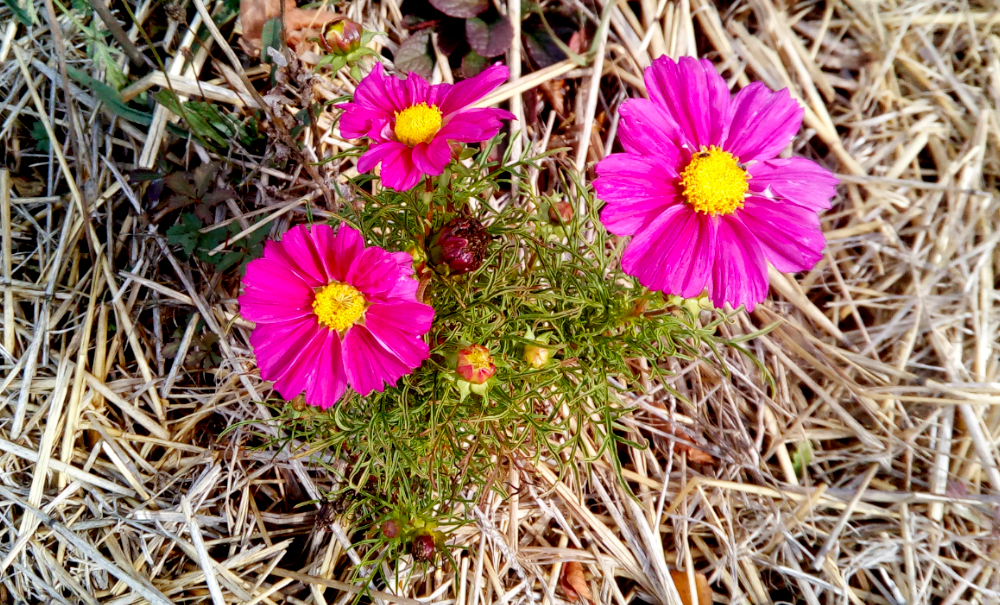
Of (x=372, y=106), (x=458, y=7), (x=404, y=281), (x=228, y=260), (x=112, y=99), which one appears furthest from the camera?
(x=458, y=7)

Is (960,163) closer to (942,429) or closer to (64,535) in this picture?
(942,429)

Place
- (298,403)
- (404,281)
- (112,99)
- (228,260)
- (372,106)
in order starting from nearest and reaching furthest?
(404,281) → (372,106) → (298,403) → (228,260) → (112,99)

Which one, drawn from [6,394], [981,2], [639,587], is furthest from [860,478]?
[6,394]

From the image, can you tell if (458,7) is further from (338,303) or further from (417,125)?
(338,303)

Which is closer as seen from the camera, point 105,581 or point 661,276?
point 661,276

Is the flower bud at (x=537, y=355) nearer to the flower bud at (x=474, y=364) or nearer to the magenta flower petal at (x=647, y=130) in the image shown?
the flower bud at (x=474, y=364)

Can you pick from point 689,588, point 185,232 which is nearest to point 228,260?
point 185,232

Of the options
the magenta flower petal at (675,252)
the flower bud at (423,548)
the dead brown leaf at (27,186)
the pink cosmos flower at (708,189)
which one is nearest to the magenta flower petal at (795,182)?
the pink cosmos flower at (708,189)
